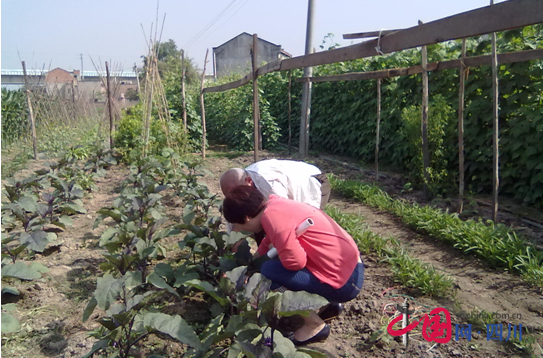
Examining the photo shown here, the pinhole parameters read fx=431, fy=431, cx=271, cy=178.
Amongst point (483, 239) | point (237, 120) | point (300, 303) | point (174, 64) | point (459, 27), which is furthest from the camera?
point (174, 64)

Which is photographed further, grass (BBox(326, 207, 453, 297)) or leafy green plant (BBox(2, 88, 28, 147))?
leafy green plant (BBox(2, 88, 28, 147))

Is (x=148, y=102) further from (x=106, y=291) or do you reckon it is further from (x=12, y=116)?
(x=12, y=116)

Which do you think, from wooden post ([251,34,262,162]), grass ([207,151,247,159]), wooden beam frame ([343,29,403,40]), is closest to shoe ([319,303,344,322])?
wooden beam frame ([343,29,403,40])

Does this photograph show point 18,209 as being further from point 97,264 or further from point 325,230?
point 325,230

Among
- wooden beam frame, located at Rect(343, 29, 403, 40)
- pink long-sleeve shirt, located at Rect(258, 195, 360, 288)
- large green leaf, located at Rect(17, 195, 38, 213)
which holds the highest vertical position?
wooden beam frame, located at Rect(343, 29, 403, 40)

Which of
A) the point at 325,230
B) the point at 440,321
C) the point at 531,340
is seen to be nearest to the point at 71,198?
the point at 325,230

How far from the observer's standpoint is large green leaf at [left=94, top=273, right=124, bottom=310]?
2260mm

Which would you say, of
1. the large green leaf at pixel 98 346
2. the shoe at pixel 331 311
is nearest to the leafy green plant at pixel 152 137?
the shoe at pixel 331 311

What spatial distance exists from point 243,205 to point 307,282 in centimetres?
60

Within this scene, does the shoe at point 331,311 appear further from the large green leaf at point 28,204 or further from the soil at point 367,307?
the large green leaf at point 28,204

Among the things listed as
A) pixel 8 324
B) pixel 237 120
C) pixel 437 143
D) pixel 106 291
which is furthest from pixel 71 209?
pixel 237 120

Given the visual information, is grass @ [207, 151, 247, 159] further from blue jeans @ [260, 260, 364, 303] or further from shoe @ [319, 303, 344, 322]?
blue jeans @ [260, 260, 364, 303]

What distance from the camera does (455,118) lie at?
241 inches

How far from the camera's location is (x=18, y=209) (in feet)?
13.9
